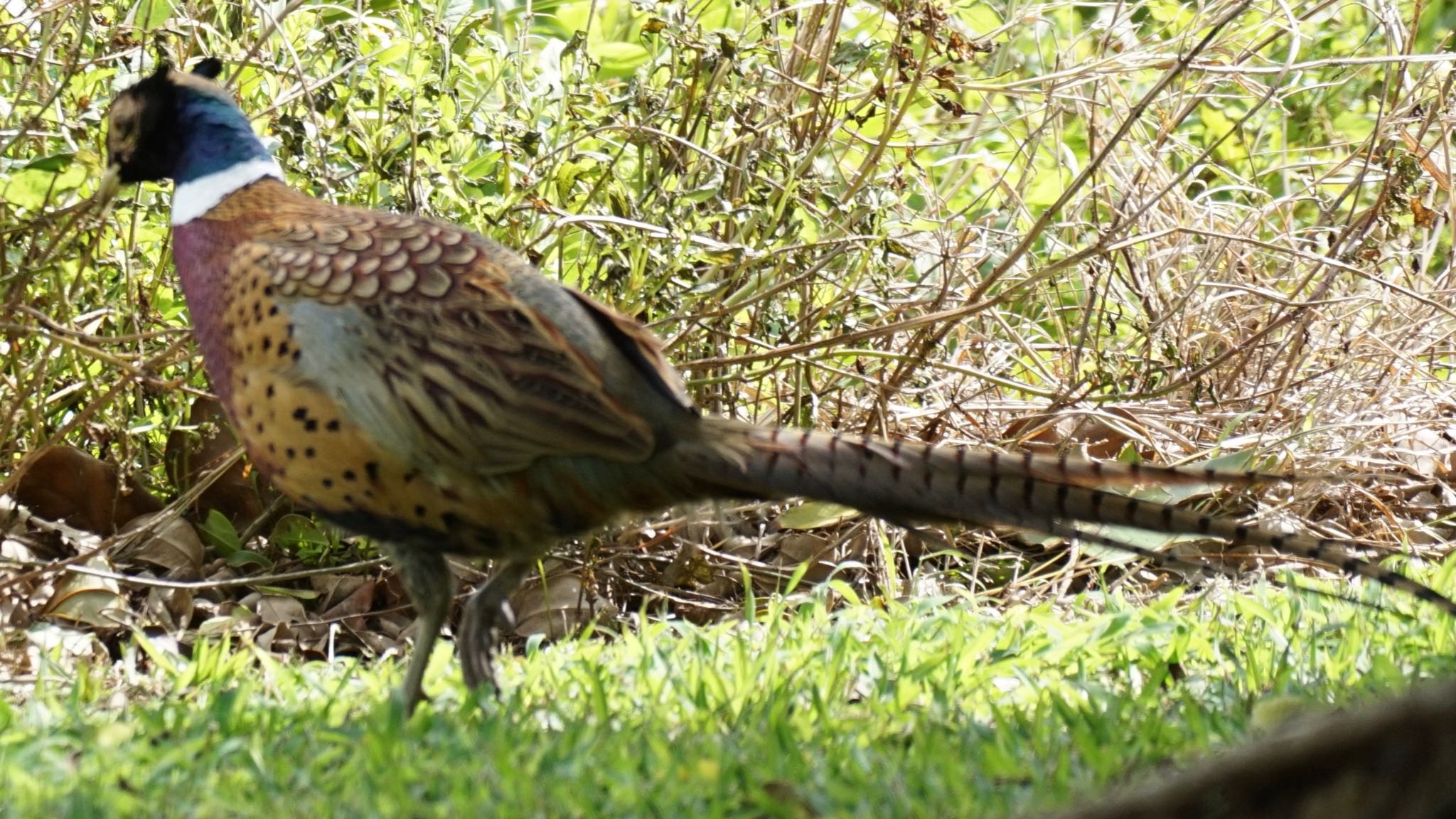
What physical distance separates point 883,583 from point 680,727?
1.93 meters

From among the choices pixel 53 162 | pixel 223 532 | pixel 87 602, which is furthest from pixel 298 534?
pixel 53 162

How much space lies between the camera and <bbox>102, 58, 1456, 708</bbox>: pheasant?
11.3 ft

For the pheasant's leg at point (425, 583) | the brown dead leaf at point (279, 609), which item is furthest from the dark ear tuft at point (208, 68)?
the brown dead leaf at point (279, 609)

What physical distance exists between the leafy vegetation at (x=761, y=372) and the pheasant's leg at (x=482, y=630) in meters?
0.09

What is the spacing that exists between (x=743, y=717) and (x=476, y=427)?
82 cm

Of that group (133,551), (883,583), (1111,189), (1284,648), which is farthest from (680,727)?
(1111,189)

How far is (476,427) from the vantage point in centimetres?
348

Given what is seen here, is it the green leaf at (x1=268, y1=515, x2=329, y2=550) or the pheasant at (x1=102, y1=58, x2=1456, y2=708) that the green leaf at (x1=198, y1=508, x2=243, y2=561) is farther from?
the pheasant at (x1=102, y1=58, x2=1456, y2=708)

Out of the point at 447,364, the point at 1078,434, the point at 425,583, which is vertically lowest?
the point at 1078,434

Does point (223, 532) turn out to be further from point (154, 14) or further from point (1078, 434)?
point (1078, 434)

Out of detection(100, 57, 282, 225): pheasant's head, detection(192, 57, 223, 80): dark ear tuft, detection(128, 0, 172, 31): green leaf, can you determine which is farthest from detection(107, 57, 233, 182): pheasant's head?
detection(128, 0, 172, 31): green leaf

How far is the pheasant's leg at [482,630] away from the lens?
147 inches

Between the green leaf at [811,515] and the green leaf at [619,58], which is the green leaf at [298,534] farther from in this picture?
the green leaf at [619,58]

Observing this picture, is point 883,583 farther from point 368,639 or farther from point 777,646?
point 368,639
